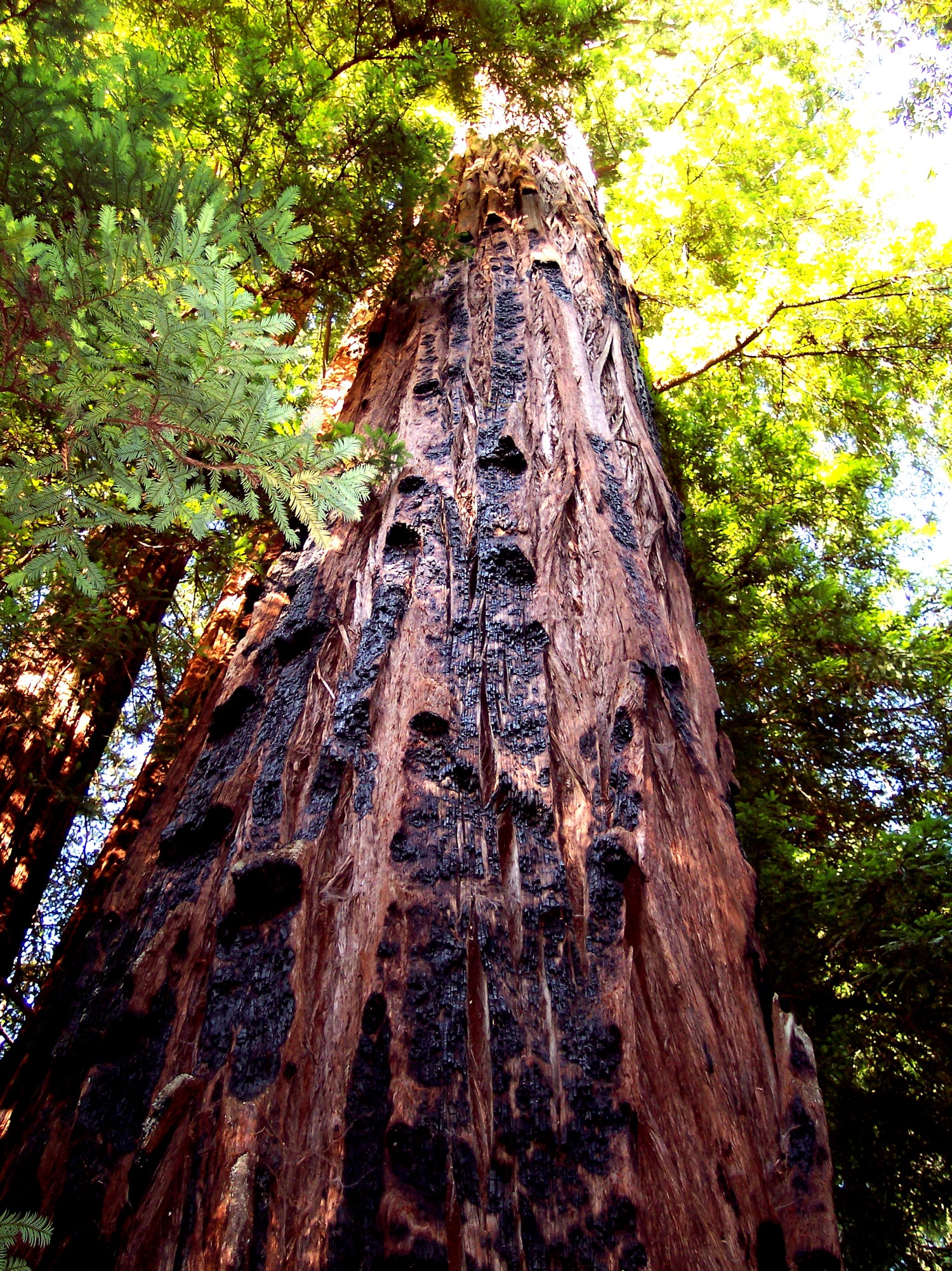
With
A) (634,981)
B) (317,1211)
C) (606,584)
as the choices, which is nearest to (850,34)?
(606,584)

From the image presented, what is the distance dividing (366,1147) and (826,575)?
4397mm

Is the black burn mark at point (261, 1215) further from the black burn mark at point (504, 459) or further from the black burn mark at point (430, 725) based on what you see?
the black burn mark at point (504, 459)

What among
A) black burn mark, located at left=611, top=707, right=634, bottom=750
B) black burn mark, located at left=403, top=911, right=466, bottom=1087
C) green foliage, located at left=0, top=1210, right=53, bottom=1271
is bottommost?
green foliage, located at left=0, top=1210, right=53, bottom=1271

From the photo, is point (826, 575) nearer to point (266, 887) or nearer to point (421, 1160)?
point (266, 887)

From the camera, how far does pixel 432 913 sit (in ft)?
5.25

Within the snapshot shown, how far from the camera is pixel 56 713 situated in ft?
13.9

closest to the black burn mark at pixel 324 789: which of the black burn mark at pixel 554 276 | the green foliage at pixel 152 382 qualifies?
the green foliage at pixel 152 382

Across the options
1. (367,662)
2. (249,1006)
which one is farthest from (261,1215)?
(367,662)

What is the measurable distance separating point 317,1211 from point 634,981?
694 millimetres

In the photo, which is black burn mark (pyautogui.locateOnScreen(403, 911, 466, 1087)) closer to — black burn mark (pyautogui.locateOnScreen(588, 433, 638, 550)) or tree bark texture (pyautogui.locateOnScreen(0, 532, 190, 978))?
black burn mark (pyautogui.locateOnScreen(588, 433, 638, 550))

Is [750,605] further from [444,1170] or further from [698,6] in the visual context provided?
[698,6]

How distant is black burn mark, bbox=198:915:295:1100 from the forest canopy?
1.23 meters

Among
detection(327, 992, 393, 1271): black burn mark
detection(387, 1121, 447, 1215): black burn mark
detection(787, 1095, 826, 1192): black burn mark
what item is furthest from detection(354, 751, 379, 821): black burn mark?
detection(787, 1095, 826, 1192): black burn mark

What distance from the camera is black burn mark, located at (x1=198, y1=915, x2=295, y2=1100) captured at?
56.8 inches
